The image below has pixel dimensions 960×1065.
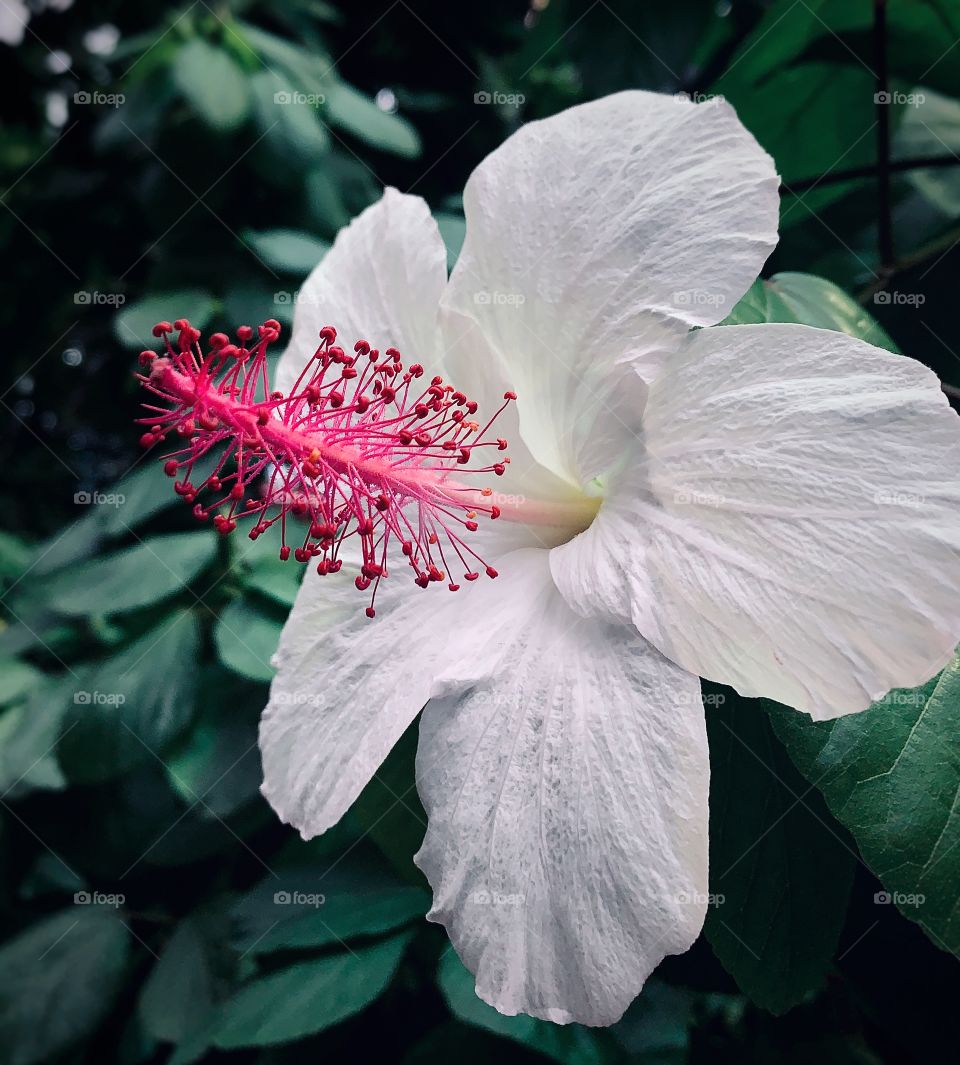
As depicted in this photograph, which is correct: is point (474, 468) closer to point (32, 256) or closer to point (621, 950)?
point (621, 950)

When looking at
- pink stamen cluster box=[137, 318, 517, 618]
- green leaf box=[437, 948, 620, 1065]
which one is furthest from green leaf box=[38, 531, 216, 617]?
green leaf box=[437, 948, 620, 1065]

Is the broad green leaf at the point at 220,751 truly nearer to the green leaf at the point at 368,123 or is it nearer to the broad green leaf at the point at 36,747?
the broad green leaf at the point at 36,747

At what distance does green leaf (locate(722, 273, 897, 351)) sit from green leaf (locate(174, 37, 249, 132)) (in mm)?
738

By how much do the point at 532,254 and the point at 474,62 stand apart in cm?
93

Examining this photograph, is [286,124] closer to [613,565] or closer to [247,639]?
[247,639]

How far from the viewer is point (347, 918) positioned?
2.46ft

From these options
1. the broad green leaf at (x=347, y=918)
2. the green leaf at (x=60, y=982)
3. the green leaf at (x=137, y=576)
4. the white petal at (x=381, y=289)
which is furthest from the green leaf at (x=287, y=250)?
the green leaf at (x=60, y=982)

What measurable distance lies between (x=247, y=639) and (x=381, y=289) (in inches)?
14.6

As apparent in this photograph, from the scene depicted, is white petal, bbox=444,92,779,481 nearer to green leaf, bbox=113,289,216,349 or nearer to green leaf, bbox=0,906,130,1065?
green leaf, bbox=113,289,216,349

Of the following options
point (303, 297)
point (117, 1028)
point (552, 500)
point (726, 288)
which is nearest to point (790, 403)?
point (726, 288)

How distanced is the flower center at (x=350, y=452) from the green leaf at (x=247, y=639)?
0.20 metres

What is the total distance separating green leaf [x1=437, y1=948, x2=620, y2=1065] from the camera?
26.0 inches

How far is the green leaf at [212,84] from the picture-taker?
3.58ft

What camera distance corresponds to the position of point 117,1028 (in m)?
1.07
